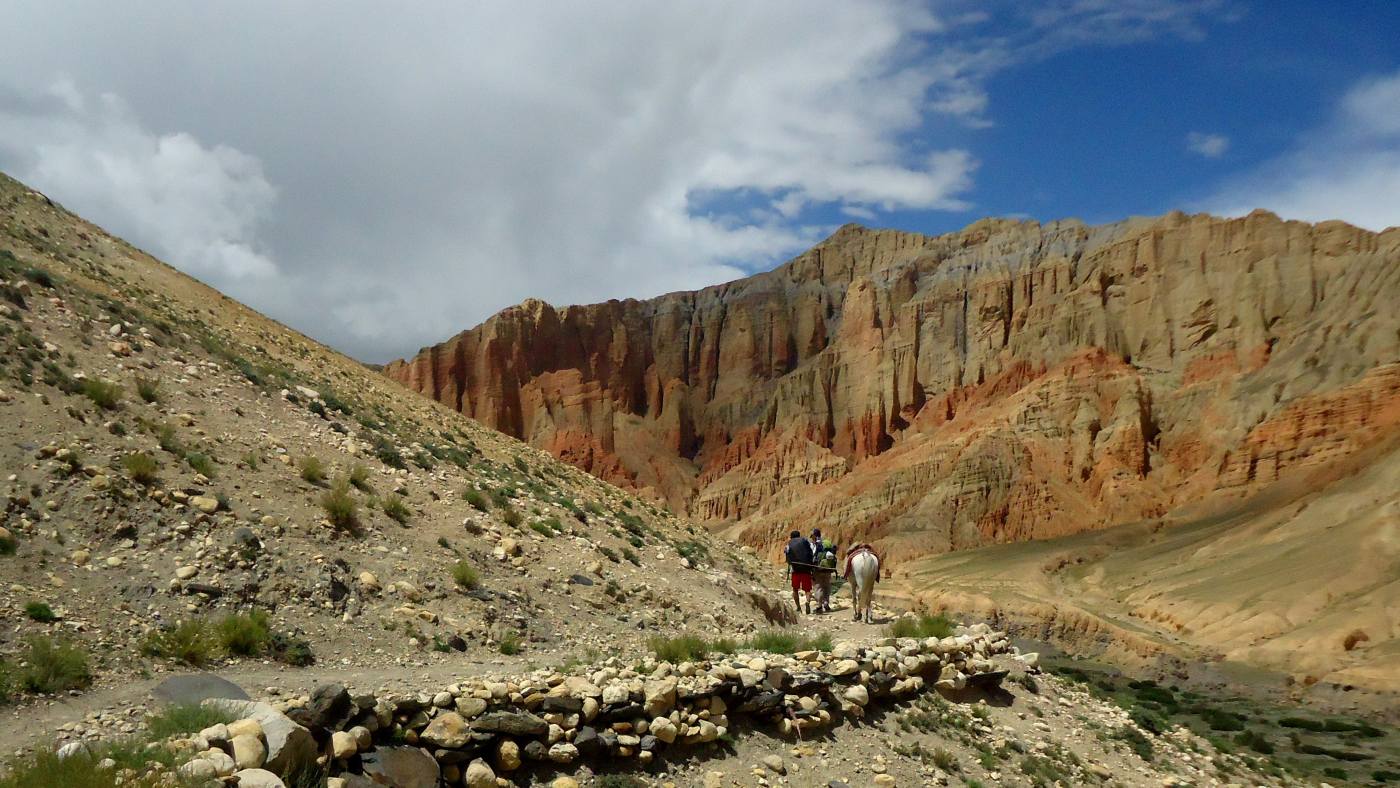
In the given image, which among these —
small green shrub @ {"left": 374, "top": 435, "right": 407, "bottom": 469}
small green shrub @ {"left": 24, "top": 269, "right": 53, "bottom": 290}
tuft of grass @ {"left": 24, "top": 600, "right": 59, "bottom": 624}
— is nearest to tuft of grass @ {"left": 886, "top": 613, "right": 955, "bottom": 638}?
small green shrub @ {"left": 374, "top": 435, "right": 407, "bottom": 469}

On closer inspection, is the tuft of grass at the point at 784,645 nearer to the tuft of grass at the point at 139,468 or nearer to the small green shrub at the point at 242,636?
the small green shrub at the point at 242,636

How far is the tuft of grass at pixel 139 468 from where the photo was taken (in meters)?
12.7

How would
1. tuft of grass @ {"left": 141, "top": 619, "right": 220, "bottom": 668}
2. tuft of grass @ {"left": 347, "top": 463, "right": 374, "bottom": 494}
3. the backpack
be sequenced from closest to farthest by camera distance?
1. tuft of grass @ {"left": 141, "top": 619, "right": 220, "bottom": 668}
2. tuft of grass @ {"left": 347, "top": 463, "right": 374, "bottom": 494}
3. the backpack

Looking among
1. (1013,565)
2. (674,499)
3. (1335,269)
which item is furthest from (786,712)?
(674,499)

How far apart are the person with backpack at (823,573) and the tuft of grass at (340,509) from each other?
1010 centimetres

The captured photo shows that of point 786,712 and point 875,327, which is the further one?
point 875,327

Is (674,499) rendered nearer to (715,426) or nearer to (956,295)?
(715,426)

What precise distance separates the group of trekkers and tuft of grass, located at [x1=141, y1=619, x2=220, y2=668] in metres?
12.0

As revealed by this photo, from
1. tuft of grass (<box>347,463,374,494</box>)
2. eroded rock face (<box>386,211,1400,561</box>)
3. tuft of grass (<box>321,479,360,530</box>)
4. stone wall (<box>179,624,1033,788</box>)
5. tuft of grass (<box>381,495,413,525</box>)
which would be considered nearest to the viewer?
stone wall (<box>179,624,1033,788</box>)

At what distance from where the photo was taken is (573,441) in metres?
124

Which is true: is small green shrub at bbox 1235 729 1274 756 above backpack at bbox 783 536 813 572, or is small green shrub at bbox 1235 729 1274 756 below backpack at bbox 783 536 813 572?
below

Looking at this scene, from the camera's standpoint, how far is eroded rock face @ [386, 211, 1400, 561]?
80.6 metres

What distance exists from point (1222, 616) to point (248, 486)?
5002cm

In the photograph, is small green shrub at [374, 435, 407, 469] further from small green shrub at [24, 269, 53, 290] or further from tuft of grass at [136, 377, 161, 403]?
small green shrub at [24, 269, 53, 290]
